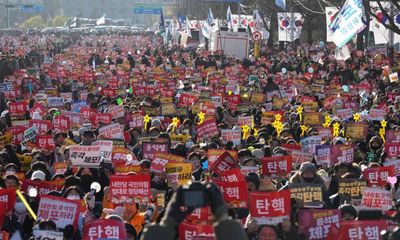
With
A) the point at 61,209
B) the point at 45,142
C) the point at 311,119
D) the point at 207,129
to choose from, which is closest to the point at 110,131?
the point at 45,142

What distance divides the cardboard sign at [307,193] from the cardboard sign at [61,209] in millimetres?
2184

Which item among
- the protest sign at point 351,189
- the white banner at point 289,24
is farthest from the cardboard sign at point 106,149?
the white banner at point 289,24

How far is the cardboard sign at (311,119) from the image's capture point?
19.5 metres

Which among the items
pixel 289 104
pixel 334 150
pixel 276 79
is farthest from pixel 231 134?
pixel 276 79

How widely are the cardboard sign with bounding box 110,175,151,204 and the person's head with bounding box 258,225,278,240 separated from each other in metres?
2.38

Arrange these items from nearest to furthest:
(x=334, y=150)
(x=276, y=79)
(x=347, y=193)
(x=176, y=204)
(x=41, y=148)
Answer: (x=176, y=204) < (x=347, y=193) < (x=334, y=150) < (x=41, y=148) < (x=276, y=79)

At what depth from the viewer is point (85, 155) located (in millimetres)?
13156

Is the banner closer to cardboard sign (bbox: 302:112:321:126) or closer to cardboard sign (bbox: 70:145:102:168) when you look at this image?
cardboard sign (bbox: 302:112:321:126)

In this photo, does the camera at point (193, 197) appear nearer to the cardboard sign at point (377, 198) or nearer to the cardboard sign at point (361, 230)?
the cardboard sign at point (361, 230)

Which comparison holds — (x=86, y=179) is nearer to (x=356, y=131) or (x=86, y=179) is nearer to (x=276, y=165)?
(x=276, y=165)

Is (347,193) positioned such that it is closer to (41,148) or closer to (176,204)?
(41,148)

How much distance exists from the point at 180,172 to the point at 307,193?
6.52ft

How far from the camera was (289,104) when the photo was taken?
78.6 feet

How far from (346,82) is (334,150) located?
18816 millimetres
